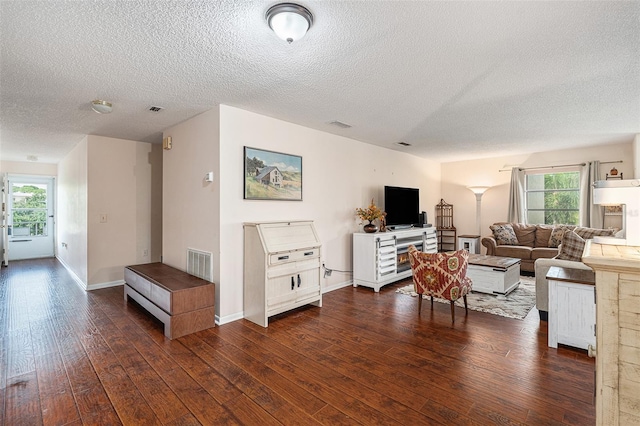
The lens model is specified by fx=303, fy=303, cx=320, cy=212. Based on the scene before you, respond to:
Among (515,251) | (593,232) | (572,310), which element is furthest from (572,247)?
(515,251)

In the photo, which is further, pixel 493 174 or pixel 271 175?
pixel 493 174

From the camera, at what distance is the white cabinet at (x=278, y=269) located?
3279mm

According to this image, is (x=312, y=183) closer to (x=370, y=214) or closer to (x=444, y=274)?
(x=370, y=214)

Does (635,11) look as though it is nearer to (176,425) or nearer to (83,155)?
(176,425)

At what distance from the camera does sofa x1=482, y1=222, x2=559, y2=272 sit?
5.53 metres

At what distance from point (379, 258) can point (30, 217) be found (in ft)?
27.9

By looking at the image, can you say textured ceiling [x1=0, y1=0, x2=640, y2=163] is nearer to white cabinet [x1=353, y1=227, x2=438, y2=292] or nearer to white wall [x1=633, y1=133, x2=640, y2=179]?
white wall [x1=633, y1=133, x2=640, y2=179]

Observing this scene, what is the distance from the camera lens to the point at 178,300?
2996 millimetres

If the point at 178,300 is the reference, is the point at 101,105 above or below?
above

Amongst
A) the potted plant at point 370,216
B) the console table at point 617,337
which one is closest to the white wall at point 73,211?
the potted plant at point 370,216

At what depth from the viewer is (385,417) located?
181 centimetres

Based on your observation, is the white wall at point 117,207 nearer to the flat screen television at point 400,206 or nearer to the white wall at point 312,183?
the white wall at point 312,183

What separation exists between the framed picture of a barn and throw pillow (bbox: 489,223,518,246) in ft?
13.9

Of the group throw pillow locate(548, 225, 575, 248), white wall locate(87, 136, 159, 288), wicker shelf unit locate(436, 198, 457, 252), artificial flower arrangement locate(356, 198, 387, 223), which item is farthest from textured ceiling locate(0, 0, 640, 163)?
wicker shelf unit locate(436, 198, 457, 252)
